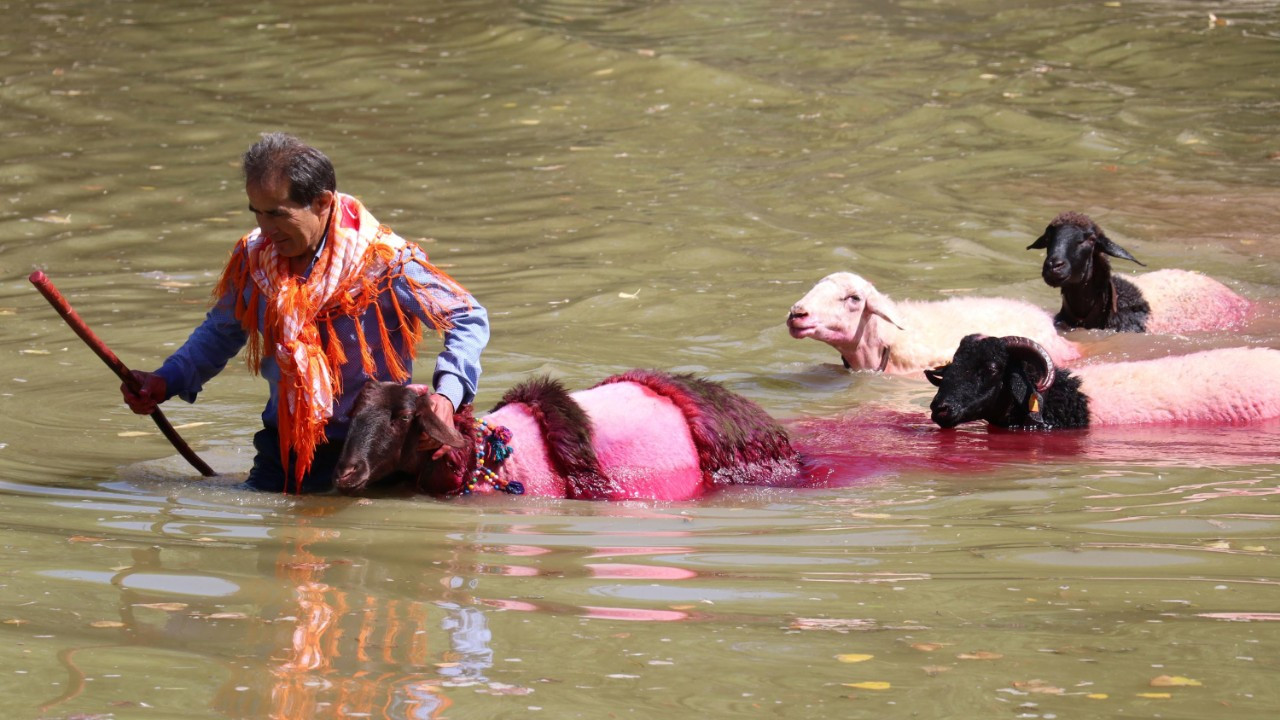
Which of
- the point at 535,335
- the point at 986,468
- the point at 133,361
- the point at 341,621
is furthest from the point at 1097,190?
the point at 341,621

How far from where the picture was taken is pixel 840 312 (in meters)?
12.0

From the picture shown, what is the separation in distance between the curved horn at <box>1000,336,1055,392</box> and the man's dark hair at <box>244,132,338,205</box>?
4.89 metres

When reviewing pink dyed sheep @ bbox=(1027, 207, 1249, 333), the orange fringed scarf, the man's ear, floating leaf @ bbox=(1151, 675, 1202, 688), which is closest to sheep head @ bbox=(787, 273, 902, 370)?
pink dyed sheep @ bbox=(1027, 207, 1249, 333)

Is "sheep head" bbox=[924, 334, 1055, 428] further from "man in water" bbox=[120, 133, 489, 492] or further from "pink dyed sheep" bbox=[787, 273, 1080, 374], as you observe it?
"man in water" bbox=[120, 133, 489, 492]

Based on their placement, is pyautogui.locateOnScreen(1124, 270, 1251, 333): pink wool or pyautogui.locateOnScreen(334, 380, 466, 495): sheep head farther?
pyautogui.locateOnScreen(1124, 270, 1251, 333): pink wool

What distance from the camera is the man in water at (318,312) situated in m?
7.07

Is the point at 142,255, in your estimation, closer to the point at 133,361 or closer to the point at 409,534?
the point at 133,361

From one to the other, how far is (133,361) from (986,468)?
618 centimetres

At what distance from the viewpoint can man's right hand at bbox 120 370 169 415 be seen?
7.38 metres

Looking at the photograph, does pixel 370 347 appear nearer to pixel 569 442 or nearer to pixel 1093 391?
pixel 569 442

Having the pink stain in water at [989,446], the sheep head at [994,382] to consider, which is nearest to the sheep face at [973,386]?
the sheep head at [994,382]

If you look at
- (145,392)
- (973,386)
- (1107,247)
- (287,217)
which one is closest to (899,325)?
(973,386)

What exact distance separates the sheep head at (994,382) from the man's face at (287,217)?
4494 millimetres

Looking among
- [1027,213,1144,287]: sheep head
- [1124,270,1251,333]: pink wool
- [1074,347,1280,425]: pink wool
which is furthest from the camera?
[1124,270,1251,333]: pink wool
